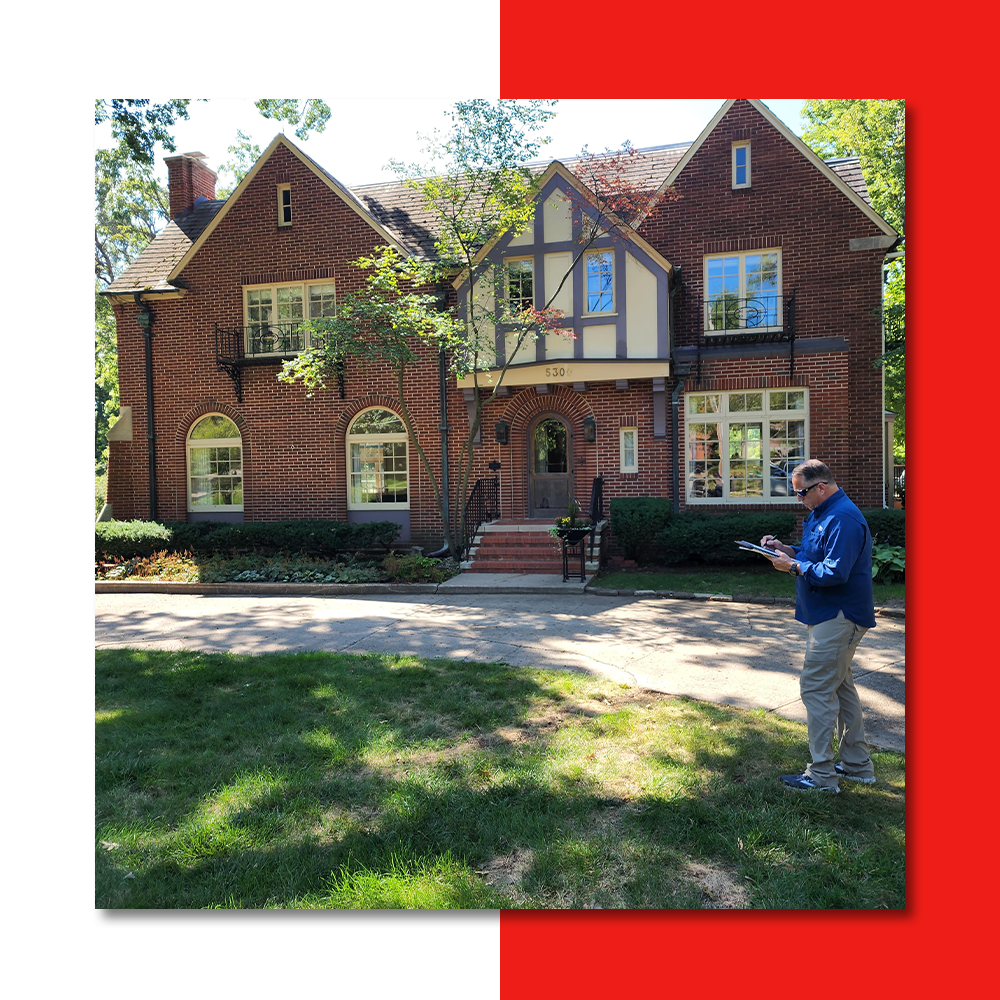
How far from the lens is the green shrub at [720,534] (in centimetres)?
1201

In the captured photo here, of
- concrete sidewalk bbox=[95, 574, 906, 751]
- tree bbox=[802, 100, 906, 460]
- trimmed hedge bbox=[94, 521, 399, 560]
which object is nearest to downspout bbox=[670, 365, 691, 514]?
tree bbox=[802, 100, 906, 460]

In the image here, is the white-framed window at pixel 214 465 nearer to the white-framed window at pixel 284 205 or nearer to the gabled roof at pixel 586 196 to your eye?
the white-framed window at pixel 284 205

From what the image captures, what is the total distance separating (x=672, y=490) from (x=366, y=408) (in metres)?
6.71

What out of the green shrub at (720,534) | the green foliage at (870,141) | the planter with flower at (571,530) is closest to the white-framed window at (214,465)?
the planter with flower at (571,530)

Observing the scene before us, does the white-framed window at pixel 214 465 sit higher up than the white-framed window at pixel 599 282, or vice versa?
the white-framed window at pixel 599 282

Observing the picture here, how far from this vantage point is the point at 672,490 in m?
13.9

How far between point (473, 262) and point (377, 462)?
4.73m

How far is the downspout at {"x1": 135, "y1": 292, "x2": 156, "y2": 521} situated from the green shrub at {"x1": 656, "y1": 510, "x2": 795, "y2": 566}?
11.6 m

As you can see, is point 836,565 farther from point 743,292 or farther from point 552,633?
point 743,292

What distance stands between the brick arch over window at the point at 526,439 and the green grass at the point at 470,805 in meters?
8.80
